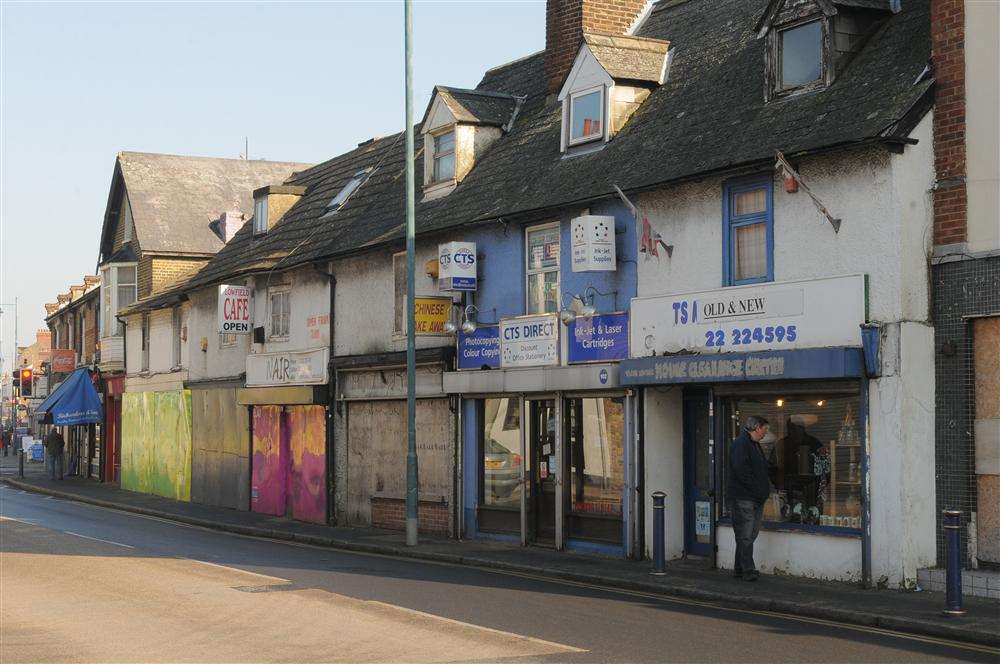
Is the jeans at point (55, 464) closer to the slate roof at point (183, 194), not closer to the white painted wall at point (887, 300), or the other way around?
the slate roof at point (183, 194)

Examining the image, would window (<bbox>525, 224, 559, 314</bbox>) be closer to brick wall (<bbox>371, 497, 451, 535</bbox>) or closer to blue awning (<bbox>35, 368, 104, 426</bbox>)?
brick wall (<bbox>371, 497, 451, 535</bbox>)

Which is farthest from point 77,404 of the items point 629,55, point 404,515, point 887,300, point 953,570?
point 953,570

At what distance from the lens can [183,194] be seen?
45719mm

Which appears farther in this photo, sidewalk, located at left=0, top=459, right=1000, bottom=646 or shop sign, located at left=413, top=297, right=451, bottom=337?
shop sign, located at left=413, top=297, right=451, bottom=337

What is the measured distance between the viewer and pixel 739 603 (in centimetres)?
1420

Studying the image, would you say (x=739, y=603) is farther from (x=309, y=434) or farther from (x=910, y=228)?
(x=309, y=434)

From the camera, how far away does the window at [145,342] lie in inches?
1582

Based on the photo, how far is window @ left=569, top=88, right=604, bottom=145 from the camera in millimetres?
20625

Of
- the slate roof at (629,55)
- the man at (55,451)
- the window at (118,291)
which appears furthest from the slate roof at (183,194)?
the slate roof at (629,55)

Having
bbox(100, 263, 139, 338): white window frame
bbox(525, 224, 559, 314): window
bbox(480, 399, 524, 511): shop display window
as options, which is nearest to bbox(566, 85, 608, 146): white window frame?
bbox(525, 224, 559, 314): window

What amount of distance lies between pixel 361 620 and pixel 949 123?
8.78 meters

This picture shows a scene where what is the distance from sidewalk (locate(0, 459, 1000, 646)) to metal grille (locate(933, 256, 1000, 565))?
48.4 inches

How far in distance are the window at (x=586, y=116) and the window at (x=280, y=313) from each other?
34.1ft

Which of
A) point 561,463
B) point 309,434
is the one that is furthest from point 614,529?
point 309,434
